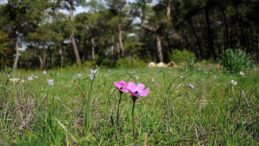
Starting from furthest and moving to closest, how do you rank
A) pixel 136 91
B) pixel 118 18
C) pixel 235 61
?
pixel 118 18 → pixel 235 61 → pixel 136 91

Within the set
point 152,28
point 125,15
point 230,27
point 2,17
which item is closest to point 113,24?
point 125,15

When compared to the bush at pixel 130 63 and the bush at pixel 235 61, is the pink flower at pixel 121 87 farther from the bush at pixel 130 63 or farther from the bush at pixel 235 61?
the bush at pixel 130 63

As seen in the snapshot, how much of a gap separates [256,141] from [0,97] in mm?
1683

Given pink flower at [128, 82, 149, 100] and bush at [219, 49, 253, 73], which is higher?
pink flower at [128, 82, 149, 100]

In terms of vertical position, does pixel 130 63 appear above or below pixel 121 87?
below

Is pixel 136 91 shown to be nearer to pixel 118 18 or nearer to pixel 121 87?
pixel 121 87

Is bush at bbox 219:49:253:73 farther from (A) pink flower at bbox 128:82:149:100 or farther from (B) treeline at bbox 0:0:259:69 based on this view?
(B) treeline at bbox 0:0:259:69

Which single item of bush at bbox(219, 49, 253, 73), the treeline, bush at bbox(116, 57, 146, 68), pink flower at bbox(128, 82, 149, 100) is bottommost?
bush at bbox(116, 57, 146, 68)

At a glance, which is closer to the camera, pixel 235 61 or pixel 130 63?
pixel 235 61

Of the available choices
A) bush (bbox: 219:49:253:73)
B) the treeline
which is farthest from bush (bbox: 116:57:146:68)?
bush (bbox: 219:49:253:73)

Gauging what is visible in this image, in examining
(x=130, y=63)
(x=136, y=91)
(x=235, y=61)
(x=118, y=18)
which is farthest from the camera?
(x=118, y=18)

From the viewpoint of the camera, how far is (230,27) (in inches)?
1821

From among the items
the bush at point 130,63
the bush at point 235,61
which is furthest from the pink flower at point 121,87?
the bush at point 130,63

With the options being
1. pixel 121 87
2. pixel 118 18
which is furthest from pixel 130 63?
pixel 121 87
